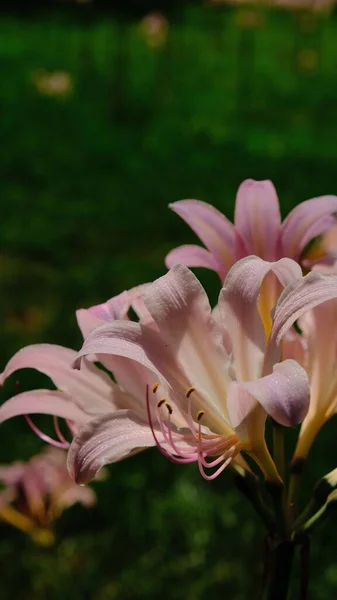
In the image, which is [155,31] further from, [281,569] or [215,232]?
[281,569]

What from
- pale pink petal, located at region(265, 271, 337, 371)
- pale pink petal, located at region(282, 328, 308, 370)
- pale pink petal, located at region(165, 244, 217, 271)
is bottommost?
pale pink petal, located at region(282, 328, 308, 370)

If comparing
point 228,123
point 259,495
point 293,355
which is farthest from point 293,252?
point 228,123

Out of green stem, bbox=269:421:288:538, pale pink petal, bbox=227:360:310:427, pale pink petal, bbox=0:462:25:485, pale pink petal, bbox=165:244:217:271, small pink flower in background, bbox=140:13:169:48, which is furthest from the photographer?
small pink flower in background, bbox=140:13:169:48

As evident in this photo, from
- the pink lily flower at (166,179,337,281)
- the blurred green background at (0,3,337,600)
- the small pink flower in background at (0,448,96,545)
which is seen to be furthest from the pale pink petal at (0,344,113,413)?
the blurred green background at (0,3,337,600)

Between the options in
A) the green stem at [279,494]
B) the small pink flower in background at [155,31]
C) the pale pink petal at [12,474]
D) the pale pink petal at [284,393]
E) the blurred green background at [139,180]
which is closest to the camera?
the pale pink petal at [284,393]

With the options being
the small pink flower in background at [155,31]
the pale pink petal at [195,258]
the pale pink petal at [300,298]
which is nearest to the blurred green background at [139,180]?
the small pink flower in background at [155,31]

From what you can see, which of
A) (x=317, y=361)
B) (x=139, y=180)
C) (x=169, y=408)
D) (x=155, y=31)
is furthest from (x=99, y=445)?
(x=155, y=31)

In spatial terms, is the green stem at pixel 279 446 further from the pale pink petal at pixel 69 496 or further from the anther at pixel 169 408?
the pale pink petal at pixel 69 496

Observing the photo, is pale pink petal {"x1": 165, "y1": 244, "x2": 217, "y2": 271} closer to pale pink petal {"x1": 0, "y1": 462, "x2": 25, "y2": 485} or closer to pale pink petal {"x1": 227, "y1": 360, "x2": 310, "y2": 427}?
pale pink petal {"x1": 227, "y1": 360, "x2": 310, "y2": 427}

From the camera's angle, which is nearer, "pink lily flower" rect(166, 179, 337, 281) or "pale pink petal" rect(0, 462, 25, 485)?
"pink lily flower" rect(166, 179, 337, 281)
